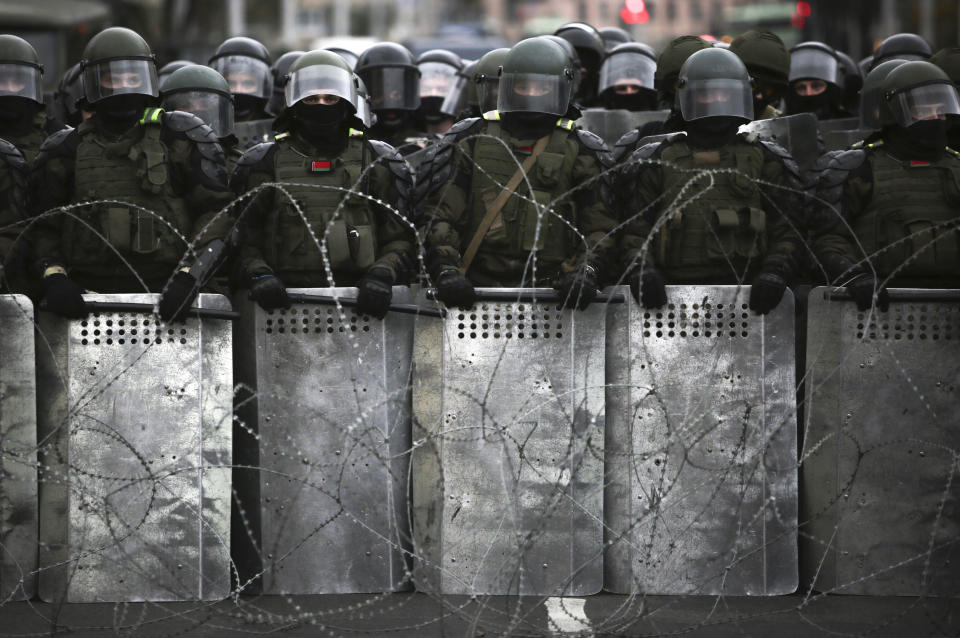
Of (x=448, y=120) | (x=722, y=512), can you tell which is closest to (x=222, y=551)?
(x=722, y=512)

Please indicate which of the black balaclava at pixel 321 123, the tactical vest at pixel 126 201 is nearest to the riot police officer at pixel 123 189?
the tactical vest at pixel 126 201

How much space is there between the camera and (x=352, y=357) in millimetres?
5660

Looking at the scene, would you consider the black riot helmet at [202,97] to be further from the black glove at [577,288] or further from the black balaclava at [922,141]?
the black balaclava at [922,141]

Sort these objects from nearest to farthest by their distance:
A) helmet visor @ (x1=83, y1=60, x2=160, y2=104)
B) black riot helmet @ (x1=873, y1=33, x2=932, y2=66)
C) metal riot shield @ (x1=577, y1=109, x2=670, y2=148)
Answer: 1. helmet visor @ (x1=83, y1=60, x2=160, y2=104)
2. metal riot shield @ (x1=577, y1=109, x2=670, y2=148)
3. black riot helmet @ (x1=873, y1=33, x2=932, y2=66)

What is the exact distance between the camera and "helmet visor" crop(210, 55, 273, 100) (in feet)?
29.5

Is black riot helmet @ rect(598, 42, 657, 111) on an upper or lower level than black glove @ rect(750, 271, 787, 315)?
upper

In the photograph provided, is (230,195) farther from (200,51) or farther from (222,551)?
(200,51)

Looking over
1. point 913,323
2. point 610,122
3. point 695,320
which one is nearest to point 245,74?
point 610,122

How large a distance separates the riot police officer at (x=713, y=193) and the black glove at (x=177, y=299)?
6.02 feet

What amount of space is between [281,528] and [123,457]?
0.69 meters

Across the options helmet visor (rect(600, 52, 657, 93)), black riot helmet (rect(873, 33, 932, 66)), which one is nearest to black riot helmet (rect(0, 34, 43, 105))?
helmet visor (rect(600, 52, 657, 93))

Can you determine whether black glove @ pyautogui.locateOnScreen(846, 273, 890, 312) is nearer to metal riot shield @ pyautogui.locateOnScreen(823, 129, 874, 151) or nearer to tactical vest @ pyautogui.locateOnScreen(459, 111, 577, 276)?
tactical vest @ pyautogui.locateOnScreen(459, 111, 577, 276)

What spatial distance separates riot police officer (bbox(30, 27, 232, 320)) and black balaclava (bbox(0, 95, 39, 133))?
1131mm

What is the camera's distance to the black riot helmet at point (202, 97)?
24.9 feet
